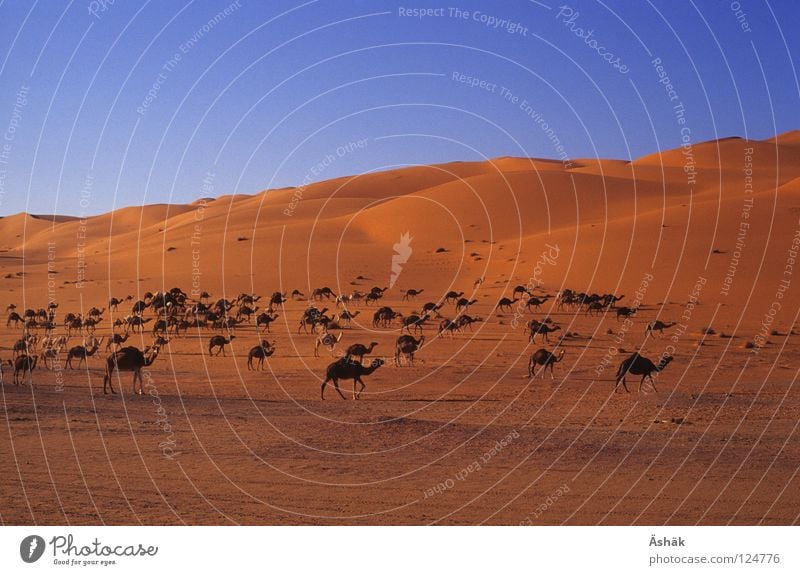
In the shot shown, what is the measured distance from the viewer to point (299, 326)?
3869cm

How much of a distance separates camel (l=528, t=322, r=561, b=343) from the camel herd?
0.13 ft

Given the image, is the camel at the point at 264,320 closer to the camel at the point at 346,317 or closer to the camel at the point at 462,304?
the camel at the point at 346,317

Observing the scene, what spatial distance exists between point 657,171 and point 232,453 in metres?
105

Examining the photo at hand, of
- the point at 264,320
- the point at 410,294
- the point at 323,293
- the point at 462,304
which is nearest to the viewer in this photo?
the point at 264,320

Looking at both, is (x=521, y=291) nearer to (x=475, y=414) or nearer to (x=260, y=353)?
(x=260, y=353)

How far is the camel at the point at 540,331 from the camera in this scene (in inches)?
1309

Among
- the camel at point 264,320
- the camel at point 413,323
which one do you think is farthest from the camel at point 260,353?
the camel at point 264,320

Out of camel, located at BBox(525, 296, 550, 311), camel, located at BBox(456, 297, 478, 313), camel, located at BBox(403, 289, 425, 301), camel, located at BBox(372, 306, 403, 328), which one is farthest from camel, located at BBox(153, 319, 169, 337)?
camel, located at BBox(525, 296, 550, 311)

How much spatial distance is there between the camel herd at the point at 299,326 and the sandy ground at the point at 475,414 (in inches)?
26.3

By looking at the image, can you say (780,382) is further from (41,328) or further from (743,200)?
(743,200)

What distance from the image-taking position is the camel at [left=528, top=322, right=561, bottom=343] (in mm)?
33250

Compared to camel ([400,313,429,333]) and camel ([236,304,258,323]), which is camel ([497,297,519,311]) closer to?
camel ([400,313,429,333])

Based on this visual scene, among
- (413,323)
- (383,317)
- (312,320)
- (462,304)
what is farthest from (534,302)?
(312,320)

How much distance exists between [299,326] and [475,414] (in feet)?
68.2
